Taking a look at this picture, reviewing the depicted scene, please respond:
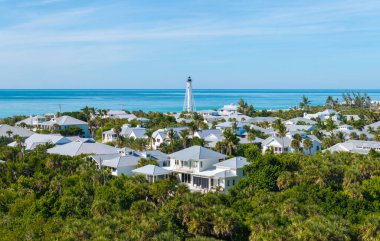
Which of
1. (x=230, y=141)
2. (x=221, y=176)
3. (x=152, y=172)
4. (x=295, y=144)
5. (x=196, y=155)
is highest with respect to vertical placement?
(x=230, y=141)

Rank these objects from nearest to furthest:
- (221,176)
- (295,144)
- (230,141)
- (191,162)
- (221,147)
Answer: (221,176)
(191,162)
(230,141)
(221,147)
(295,144)

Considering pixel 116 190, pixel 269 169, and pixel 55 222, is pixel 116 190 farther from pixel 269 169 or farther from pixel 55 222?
pixel 269 169

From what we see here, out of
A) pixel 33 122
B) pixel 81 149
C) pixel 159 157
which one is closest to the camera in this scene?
pixel 159 157

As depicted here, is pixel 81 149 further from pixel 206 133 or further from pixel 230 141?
pixel 206 133

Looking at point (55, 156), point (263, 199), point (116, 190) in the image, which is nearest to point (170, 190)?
point (116, 190)

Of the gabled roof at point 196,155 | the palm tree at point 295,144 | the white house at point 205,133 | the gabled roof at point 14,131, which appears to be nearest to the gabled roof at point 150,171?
the gabled roof at point 196,155

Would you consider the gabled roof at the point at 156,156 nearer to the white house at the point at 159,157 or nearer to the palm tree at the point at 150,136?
the white house at the point at 159,157

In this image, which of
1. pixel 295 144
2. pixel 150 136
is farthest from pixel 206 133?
pixel 295 144
